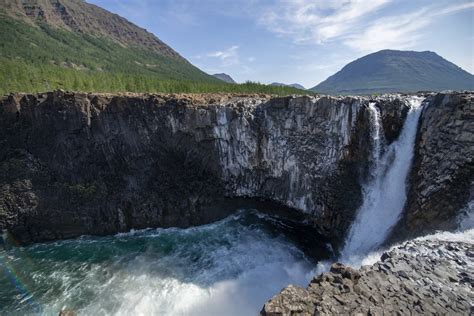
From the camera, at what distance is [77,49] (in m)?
124

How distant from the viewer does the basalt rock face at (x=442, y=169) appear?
64.9 ft

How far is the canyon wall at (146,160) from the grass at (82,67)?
16.2 m

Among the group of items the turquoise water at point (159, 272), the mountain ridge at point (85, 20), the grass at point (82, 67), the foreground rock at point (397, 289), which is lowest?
the turquoise water at point (159, 272)

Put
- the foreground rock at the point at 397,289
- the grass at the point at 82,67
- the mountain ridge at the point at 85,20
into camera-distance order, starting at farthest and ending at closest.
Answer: the mountain ridge at the point at 85,20, the grass at the point at 82,67, the foreground rock at the point at 397,289

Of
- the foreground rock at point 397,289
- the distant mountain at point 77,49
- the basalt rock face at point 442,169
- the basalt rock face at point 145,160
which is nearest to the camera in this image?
the foreground rock at point 397,289

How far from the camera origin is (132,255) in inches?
1100

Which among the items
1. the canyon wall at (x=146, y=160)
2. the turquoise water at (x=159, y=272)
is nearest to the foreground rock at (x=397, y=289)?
the turquoise water at (x=159, y=272)

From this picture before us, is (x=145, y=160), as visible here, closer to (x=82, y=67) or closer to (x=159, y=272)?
(x=159, y=272)

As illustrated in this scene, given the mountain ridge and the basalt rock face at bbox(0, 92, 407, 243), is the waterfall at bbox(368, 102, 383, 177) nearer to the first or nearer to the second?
the basalt rock face at bbox(0, 92, 407, 243)

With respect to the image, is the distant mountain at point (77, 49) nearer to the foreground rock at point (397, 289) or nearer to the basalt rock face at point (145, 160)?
the basalt rock face at point (145, 160)

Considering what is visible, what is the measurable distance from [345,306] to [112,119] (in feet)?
103

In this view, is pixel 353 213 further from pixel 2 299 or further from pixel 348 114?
pixel 2 299

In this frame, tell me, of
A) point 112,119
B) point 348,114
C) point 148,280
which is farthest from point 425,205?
point 112,119

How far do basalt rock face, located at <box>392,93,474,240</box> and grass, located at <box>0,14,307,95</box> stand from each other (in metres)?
35.5
